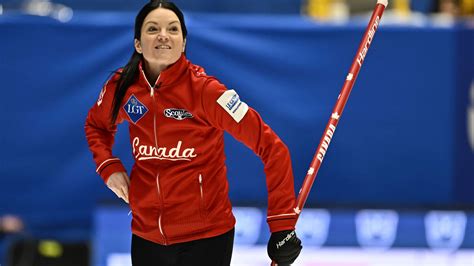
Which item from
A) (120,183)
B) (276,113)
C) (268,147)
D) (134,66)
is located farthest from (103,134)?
(276,113)

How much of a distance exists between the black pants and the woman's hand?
0.25 meters

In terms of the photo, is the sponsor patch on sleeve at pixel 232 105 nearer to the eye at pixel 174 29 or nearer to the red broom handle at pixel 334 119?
the eye at pixel 174 29

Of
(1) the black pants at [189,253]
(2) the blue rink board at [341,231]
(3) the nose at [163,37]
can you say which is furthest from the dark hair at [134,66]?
(2) the blue rink board at [341,231]

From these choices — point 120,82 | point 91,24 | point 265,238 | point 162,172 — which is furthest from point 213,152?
point 91,24

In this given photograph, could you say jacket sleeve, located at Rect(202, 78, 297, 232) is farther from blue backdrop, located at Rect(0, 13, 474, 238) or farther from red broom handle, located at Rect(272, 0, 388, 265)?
blue backdrop, located at Rect(0, 13, 474, 238)

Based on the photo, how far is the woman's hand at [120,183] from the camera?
4016mm

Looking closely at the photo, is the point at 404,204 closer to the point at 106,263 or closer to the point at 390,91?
the point at 390,91

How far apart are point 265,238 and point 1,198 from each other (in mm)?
1767

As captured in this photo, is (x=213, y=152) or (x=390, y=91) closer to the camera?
(x=213, y=152)

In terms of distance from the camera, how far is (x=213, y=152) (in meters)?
3.88

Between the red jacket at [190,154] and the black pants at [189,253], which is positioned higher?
the red jacket at [190,154]

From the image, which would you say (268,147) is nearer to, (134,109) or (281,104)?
(134,109)

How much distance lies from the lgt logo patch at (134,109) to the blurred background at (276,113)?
2469 mm

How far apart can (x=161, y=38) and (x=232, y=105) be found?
0.39m
